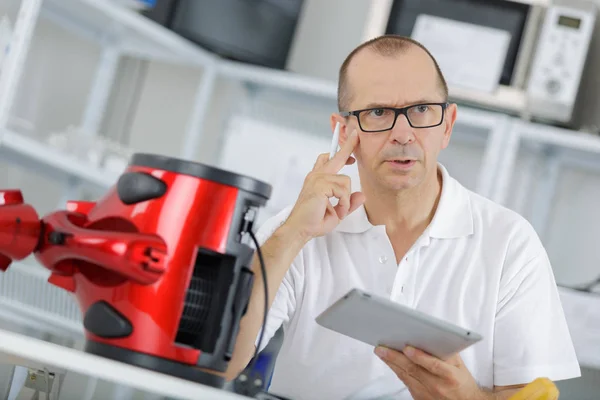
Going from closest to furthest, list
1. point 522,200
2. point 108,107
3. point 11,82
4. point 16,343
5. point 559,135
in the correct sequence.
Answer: point 16,343, point 11,82, point 559,135, point 522,200, point 108,107

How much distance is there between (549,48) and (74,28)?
1.31 meters

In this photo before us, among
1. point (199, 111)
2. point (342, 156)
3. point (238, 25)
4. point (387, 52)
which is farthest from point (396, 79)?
point (199, 111)

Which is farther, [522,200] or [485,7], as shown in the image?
[522,200]

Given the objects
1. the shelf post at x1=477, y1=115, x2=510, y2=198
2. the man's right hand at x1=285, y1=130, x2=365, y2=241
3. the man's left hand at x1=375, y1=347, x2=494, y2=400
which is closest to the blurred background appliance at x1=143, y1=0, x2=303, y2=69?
the shelf post at x1=477, y1=115, x2=510, y2=198

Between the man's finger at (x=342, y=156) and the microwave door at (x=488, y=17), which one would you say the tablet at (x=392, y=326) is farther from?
the microwave door at (x=488, y=17)

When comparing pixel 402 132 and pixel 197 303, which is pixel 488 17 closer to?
pixel 402 132

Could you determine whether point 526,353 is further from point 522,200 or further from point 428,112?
point 522,200

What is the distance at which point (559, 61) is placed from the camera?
2.16 meters

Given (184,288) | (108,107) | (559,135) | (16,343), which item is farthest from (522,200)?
(16,343)

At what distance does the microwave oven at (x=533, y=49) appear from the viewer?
215 centimetres

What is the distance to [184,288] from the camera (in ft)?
2.78

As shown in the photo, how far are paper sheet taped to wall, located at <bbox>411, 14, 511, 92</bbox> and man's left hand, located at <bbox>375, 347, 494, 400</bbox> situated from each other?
1144mm

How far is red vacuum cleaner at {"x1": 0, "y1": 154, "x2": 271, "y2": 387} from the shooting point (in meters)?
0.82

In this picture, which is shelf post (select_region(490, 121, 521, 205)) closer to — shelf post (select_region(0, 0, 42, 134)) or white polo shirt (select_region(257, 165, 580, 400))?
white polo shirt (select_region(257, 165, 580, 400))
